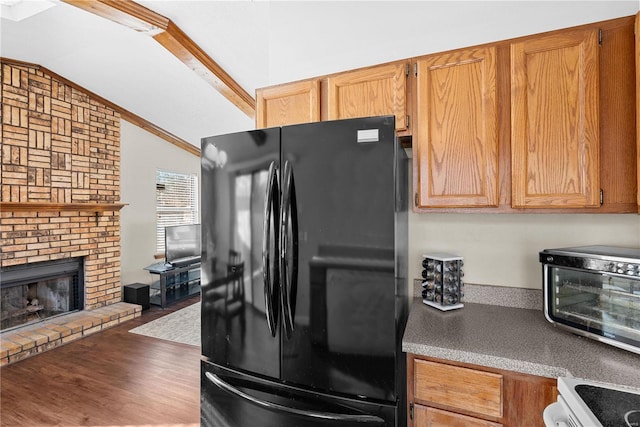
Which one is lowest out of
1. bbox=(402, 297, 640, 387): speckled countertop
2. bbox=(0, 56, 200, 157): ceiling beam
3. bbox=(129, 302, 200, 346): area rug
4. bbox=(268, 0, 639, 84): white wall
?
bbox=(129, 302, 200, 346): area rug

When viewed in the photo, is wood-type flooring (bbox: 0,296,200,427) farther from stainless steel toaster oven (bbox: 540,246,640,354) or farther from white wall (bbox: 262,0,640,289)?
stainless steel toaster oven (bbox: 540,246,640,354)

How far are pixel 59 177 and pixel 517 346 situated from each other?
475 centimetres

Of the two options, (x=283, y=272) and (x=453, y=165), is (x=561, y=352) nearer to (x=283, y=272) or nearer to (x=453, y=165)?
(x=453, y=165)

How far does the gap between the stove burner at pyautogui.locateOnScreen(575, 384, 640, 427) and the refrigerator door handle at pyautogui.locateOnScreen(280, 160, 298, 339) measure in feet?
3.14

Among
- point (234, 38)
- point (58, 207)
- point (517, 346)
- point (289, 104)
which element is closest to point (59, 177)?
point (58, 207)

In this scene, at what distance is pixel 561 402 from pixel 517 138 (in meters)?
1.02

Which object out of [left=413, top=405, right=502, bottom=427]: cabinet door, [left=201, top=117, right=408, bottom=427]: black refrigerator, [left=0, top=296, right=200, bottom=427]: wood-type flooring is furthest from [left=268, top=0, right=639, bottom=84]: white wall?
[left=0, top=296, right=200, bottom=427]: wood-type flooring

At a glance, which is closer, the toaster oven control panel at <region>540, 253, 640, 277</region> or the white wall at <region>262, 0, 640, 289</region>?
the toaster oven control panel at <region>540, 253, 640, 277</region>

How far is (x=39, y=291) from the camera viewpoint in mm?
3873

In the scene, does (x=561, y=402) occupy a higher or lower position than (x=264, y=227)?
lower

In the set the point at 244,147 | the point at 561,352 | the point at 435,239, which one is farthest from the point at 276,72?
the point at 561,352

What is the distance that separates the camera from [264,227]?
141 cm

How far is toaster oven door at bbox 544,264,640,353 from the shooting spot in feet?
3.85

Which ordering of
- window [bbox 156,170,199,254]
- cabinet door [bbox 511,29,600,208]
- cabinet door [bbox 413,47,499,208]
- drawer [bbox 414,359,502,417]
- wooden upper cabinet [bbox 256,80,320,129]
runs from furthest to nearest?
window [bbox 156,170,199,254], wooden upper cabinet [bbox 256,80,320,129], cabinet door [bbox 413,47,499,208], cabinet door [bbox 511,29,600,208], drawer [bbox 414,359,502,417]
